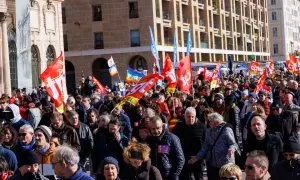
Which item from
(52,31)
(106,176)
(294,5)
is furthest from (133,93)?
(294,5)

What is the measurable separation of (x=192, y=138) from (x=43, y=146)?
3.11 meters

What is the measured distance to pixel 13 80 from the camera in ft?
111

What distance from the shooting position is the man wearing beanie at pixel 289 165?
698 centimetres

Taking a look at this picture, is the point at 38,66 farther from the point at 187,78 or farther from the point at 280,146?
the point at 280,146

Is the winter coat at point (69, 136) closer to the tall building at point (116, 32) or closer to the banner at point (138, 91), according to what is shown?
the banner at point (138, 91)

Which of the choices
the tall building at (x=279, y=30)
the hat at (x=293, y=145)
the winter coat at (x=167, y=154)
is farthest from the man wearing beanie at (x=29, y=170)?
the tall building at (x=279, y=30)

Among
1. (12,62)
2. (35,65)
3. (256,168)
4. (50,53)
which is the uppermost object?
(50,53)

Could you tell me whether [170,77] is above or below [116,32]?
below

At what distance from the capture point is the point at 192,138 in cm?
1069

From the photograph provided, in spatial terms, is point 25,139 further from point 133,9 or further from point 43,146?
point 133,9

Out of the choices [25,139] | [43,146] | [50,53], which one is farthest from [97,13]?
[43,146]

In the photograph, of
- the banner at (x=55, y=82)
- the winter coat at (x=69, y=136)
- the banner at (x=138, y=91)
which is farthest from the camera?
the banner at (x=138, y=91)

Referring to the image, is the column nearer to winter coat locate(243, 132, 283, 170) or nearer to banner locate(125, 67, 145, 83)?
banner locate(125, 67, 145, 83)

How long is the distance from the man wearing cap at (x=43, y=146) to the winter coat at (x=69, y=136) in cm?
180
